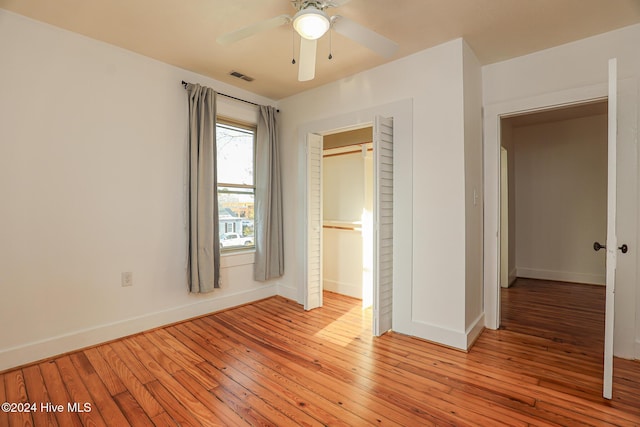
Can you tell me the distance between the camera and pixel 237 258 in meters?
3.70

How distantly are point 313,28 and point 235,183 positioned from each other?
7.42 ft

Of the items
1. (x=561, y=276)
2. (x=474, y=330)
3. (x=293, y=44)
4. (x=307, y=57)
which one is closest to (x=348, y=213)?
(x=474, y=330)

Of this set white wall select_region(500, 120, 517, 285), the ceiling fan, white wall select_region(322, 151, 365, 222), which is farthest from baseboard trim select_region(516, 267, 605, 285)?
the ceiling fan

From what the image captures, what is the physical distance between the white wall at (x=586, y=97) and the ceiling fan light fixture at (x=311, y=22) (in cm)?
200

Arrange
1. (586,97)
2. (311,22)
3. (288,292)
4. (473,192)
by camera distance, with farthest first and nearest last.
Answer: (288,292) → (473,192) → (586,97) → (311,22)

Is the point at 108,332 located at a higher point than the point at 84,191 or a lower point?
lower

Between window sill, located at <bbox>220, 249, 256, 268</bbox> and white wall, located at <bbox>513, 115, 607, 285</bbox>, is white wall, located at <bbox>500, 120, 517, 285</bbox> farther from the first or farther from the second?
window sill, located at <bbox>220, 249, 256, 268</bbox>

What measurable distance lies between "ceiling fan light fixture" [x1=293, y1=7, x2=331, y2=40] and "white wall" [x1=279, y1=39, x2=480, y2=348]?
131 centimetres

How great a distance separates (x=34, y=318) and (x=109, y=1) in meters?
2.36

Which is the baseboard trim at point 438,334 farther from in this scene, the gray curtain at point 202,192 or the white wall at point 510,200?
the white wall at point 510,200

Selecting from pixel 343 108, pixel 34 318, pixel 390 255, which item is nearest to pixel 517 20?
pixel 343 108

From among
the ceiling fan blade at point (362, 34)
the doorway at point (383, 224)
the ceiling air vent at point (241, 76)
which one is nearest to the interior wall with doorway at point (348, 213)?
the doorway at point (383, 224)

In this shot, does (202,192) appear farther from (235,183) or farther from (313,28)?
(313,28)

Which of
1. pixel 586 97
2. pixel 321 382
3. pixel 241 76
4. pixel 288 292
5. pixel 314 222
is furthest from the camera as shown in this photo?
pixel 288 292
